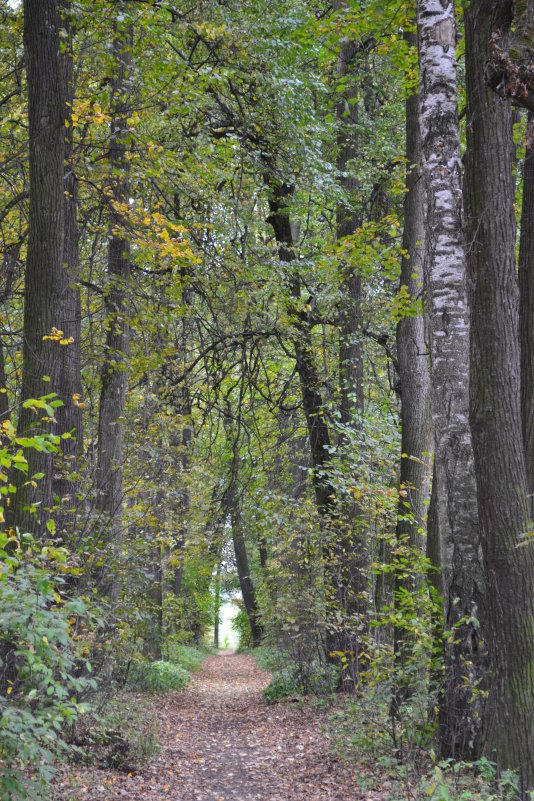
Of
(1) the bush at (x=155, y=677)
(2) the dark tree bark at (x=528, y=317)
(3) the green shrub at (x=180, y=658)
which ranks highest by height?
(2) the dark tree bark at (x=528, y=317)

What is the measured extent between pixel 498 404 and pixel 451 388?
0.48m

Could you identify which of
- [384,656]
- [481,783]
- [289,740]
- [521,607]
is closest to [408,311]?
[384,656]

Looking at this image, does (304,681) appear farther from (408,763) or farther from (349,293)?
(408,763)

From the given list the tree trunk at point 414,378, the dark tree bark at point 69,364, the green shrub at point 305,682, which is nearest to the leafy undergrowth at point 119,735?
the dark tree bark at point 69,364

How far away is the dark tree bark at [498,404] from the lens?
4758mm

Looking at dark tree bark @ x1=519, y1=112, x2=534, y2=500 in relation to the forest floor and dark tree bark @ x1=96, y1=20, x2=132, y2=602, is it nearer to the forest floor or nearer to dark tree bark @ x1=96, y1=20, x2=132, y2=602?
the forest floor

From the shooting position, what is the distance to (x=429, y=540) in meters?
7.35

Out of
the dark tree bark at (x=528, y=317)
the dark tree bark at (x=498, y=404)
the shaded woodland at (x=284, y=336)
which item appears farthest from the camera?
the dark tree bark at (x=528, y=317)

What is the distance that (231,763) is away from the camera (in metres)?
9.30

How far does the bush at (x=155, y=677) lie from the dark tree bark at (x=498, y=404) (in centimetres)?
986

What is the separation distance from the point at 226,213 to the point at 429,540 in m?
5.47

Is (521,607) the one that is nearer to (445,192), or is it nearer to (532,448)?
(532,448)

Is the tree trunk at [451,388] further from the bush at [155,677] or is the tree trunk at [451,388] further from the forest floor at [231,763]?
the bush at [155,677]

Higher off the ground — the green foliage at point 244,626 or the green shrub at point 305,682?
the green shrub at point 305,682
